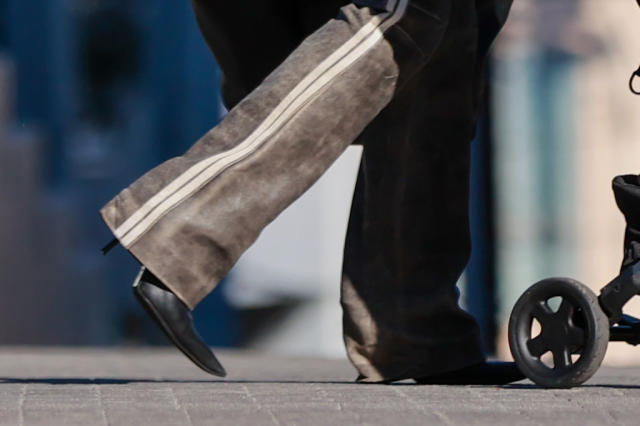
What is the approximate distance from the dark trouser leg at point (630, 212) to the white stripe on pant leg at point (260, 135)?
21.0 inches

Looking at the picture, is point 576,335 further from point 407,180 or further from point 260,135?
point 260,135

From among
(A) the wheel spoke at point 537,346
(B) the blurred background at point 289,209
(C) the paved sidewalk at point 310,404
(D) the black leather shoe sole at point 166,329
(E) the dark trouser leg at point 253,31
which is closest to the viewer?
(C) the paved sidewalk at point 310,404

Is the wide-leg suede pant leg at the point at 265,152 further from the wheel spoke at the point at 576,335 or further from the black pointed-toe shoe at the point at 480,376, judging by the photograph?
the black pointed-toe shoe at the point at 480,376

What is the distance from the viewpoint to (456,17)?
371 centimetres

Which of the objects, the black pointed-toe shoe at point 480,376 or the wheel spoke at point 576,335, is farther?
the black pointed-toe shoe at point 480,376

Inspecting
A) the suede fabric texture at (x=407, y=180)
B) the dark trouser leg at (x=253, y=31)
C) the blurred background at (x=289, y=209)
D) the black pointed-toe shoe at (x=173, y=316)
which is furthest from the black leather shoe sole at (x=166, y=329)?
the blurred background at (x=289, y=209)

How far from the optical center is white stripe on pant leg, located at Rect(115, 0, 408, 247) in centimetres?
319

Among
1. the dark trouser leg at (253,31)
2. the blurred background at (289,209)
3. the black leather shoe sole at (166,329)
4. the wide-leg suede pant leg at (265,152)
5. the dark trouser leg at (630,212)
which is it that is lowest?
the blurred background at (289,209)

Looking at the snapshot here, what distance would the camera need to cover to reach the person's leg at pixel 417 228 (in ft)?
12.5

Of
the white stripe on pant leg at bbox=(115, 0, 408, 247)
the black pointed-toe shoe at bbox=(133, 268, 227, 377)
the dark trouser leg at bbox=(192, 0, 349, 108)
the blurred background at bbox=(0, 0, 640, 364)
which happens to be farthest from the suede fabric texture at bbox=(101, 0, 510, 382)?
the blurred background at bbox=(0, 0, 640, 364)

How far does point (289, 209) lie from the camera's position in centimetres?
1096

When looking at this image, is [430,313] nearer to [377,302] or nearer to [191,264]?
[377,302]

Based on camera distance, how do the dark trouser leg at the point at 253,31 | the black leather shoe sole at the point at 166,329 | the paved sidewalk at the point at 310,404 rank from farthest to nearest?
1. the dark trouser leg at the point at 253,31
2. the black leather shoe sole at the point at 166,329
3. the paved sidewalk at the point at 310,404

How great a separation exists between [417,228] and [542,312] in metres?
0.45
